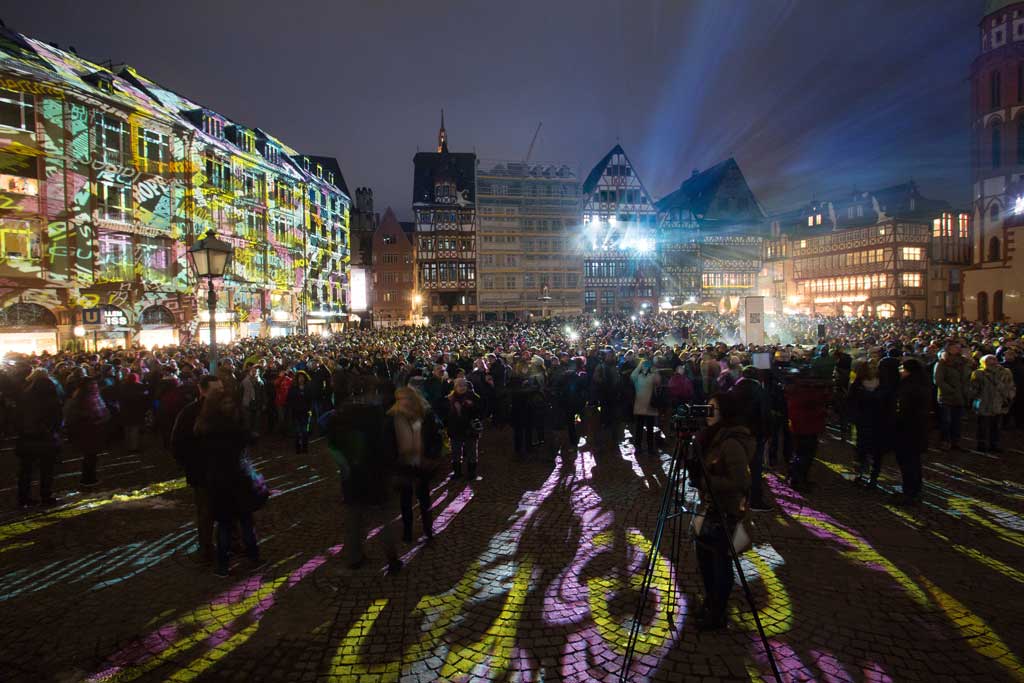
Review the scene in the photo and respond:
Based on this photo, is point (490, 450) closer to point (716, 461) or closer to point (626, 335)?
point (716, 461)

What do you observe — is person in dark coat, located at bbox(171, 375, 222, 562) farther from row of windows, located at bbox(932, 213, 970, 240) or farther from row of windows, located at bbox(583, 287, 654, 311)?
row of windows, located at bbox(932, 213, 970, 240)

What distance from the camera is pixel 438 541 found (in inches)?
227

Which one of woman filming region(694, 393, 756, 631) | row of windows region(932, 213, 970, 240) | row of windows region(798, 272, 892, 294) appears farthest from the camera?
row of windows region(932, 213, 970, 240)

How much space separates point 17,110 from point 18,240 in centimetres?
540

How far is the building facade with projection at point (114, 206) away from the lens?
22.1m

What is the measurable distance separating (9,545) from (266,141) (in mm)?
41355

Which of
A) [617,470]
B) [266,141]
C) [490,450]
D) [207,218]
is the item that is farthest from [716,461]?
[266,141]

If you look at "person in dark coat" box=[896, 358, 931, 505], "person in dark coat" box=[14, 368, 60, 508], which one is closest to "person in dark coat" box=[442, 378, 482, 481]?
"person in dark coat" box=[14, 368, 60, 508]

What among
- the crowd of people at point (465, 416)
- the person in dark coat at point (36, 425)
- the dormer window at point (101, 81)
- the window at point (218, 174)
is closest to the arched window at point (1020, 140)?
the crowd of people at point (465, 416)

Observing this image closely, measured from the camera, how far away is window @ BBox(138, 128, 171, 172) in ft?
89.9

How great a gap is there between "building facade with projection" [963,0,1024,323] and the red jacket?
45.1 metres

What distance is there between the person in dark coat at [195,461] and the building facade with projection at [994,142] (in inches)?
2015

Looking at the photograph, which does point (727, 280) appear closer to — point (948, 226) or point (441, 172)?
point (948, 226)

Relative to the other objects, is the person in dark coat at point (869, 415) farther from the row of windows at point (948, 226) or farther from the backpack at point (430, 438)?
the row of windows at point (948, 226)
